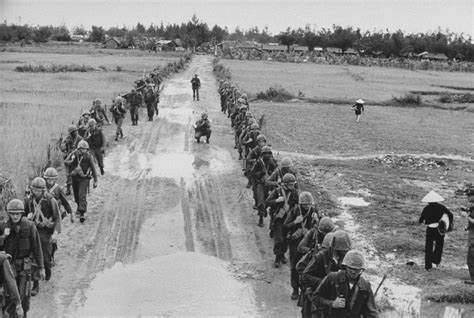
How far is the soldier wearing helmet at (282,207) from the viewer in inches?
359

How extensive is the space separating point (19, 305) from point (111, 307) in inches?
71.9

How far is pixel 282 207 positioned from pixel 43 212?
3.79 meters

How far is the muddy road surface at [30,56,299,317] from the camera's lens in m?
7.84

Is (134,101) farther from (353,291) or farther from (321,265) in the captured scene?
(353,291)

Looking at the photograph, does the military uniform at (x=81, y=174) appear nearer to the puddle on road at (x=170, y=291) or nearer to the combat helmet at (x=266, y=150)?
the puddle on road at (x=170, y=291)

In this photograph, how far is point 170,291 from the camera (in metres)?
8.13

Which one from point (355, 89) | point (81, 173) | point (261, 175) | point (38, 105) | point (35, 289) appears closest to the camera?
point (35, 289)

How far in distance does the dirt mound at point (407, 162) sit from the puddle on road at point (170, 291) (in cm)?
953

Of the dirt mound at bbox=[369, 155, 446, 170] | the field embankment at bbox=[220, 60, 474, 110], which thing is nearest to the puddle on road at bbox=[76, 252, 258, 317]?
the dirt mound at bbox=[369, 155, 446, 170]

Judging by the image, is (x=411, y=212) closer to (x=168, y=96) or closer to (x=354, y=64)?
(x=168, y=96)

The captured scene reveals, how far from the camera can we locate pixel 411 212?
496 inches

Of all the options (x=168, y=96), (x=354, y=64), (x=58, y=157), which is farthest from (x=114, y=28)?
(x=58, y=157)

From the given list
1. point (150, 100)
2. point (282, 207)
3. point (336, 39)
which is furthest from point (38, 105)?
point (336, 39)

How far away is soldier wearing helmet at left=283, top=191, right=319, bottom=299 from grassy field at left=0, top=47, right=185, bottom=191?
6.70 meters
